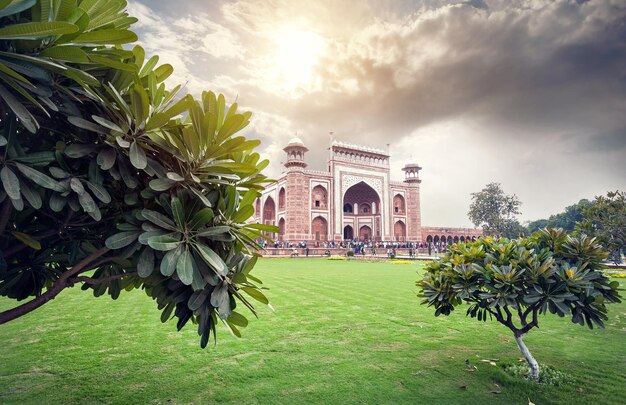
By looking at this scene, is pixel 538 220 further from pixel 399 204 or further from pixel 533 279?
pixel 533 279

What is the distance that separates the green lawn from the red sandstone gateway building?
2654 centimetres

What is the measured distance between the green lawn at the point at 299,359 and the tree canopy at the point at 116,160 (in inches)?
55.3

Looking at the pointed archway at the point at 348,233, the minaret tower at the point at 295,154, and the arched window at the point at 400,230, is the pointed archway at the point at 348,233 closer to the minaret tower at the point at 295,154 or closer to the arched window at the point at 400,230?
the arched window at the point at 400,230

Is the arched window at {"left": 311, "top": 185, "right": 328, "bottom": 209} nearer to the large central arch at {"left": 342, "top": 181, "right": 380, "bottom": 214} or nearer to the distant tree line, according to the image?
the large central arch at {"left": 342, "top": 181, "right": 380, "bottom": 214}

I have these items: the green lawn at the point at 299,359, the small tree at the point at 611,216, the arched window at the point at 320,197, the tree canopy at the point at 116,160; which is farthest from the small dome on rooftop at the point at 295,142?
the tree canopy at the point at 116,160

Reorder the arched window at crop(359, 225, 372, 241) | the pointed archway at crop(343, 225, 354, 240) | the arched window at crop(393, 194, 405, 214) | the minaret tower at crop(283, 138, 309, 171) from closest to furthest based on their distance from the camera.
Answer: the minaret tower at crop(283, 138, 309, 171), the arched window at crop(359, 225, 372, 241), the arched window at crop(393, 194, 405, 214), the pointed archway at crop(343, 225, 354, 240)

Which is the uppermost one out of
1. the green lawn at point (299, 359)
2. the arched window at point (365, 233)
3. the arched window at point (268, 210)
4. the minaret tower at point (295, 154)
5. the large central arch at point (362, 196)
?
the minaret tower at point (295, 154)

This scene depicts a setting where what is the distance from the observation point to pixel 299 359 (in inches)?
136

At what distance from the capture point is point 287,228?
105 ft

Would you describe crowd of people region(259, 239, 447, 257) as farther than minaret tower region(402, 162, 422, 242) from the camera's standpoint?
No

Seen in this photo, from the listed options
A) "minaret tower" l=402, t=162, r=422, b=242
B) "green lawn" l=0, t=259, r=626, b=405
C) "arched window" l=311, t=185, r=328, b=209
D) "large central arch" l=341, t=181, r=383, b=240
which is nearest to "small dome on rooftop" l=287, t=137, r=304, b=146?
"arched window" l=311, t=185, r=328, b=209

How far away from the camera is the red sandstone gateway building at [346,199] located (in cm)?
3194

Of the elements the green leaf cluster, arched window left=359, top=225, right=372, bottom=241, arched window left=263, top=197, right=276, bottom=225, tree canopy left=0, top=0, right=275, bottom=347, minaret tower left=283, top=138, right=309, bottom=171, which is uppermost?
minaret tower left=283, top=138, right=309, bottom=171

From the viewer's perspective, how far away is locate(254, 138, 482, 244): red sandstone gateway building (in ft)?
105
